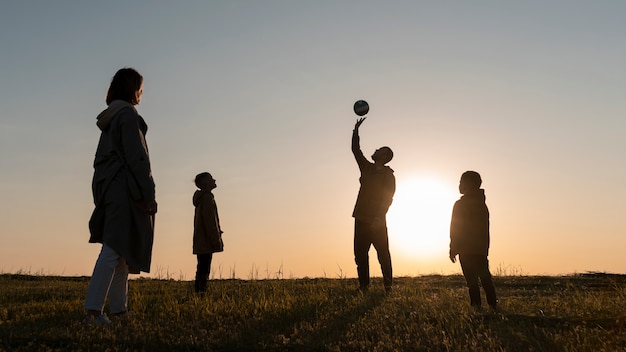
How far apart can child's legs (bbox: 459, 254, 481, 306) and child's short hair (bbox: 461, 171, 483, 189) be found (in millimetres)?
941

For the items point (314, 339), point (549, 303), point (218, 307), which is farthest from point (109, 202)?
point (549, 303)

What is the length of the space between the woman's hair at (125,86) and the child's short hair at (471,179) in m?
4.36

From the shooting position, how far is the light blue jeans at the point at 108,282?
669 centimetres

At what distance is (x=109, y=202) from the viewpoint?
22.7ft

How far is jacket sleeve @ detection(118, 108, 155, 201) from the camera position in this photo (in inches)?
271

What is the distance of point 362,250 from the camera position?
1059 cm

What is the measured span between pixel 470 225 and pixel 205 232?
4208 mm

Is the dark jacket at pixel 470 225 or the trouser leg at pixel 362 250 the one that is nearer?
the dark jacket at pixel 470 225

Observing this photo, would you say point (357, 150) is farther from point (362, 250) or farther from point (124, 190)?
point (124, 190)

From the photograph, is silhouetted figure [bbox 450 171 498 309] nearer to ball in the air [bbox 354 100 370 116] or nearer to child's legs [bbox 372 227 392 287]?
child's legs [bbox 372 227 392 287]

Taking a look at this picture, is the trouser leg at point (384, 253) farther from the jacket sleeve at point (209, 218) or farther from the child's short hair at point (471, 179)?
the jacket sleeve at point (209, 218)

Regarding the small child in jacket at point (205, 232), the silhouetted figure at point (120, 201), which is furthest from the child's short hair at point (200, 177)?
the silhouetted figure at point (120, 201)

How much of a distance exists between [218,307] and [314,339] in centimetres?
204

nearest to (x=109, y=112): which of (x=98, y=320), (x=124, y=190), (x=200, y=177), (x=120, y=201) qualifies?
(x=124, y=190)
